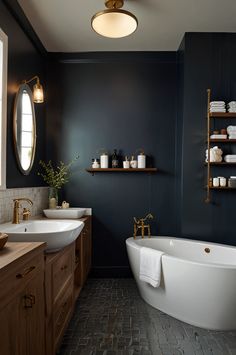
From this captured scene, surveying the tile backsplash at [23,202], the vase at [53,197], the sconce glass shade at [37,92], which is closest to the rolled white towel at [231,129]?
the sconce glass shade at [37,92]

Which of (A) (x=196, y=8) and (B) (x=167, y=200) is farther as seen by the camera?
(B) (x=167, y=200)

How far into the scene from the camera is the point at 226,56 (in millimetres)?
3172

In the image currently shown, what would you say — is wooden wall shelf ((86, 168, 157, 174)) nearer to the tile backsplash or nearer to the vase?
the vase

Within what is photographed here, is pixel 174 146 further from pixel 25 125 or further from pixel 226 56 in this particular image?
pixel 25 125

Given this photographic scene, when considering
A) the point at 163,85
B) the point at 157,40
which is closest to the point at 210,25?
the point at 157,40

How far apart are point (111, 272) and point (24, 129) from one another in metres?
2.03

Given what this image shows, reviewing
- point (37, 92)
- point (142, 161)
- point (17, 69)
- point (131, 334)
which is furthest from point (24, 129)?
point (131, 334)

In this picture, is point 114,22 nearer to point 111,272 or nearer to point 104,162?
point 104,162

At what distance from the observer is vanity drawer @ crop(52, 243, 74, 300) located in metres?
1.81

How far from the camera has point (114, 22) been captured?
246 centimetres

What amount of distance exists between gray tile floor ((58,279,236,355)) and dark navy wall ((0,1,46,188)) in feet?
4.48

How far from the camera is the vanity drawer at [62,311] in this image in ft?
5.97

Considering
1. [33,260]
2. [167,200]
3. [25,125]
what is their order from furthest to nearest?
[167,200] → [25,125] → [33,260]

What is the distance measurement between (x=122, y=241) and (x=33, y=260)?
89.3 inches
